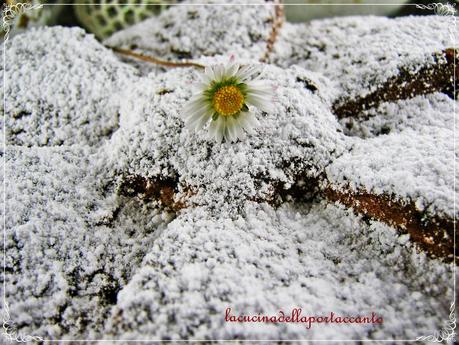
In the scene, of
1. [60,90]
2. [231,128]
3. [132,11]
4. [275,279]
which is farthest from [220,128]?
[132,11]

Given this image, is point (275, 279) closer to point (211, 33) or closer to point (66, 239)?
point (66, 239)

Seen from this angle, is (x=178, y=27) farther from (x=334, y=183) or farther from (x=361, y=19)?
(x=334, y=183)

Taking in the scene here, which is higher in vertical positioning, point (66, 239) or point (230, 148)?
point (230, 148)

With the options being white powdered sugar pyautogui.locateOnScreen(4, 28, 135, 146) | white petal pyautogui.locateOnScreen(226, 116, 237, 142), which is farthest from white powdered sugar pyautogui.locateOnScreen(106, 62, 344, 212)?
white powdered sugar pyautogui.locateOnScreen(4, 28, 135, 146)

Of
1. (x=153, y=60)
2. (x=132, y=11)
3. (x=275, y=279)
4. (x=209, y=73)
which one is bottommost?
(x=275, y=279)

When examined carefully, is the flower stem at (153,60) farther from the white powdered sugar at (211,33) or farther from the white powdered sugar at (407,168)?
the white powdered sugar at (407,168)

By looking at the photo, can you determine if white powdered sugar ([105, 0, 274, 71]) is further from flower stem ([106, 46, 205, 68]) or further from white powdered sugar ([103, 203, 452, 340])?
white powdered sugar ([103, 203, 452, 340])
